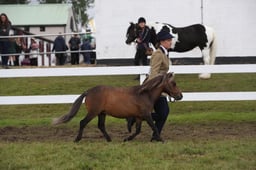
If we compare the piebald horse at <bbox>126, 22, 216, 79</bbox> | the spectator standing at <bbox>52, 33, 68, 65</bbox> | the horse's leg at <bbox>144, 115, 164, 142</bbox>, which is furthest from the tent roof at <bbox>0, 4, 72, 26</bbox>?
the horse's leg at <bbox>144, 115, 164, 142</bbox>

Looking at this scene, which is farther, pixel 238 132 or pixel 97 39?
pixel 97 39

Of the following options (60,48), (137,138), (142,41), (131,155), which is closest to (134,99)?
(137,138)

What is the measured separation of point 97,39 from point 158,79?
15.0 m

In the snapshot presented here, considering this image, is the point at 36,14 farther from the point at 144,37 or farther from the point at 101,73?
the point at 101,73

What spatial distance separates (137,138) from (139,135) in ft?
1.39

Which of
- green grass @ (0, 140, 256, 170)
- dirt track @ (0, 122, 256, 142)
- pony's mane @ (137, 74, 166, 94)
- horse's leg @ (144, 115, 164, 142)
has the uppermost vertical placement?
pony's mane @ (137, 74, 166, 94)

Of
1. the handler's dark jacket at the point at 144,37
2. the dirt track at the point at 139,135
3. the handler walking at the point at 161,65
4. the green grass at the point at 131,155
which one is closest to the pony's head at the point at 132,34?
the handler's dark jacket at the point at 144,37

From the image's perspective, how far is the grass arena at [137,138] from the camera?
788cm

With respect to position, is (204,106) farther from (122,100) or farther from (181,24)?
(181,24)

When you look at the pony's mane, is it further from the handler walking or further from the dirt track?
the dirt track

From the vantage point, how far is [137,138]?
10328 millimetres

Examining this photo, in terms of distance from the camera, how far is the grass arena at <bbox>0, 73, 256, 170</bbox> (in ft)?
25.8

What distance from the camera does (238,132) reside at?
11039 mm

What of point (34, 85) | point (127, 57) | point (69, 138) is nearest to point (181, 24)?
point (127, 57)
